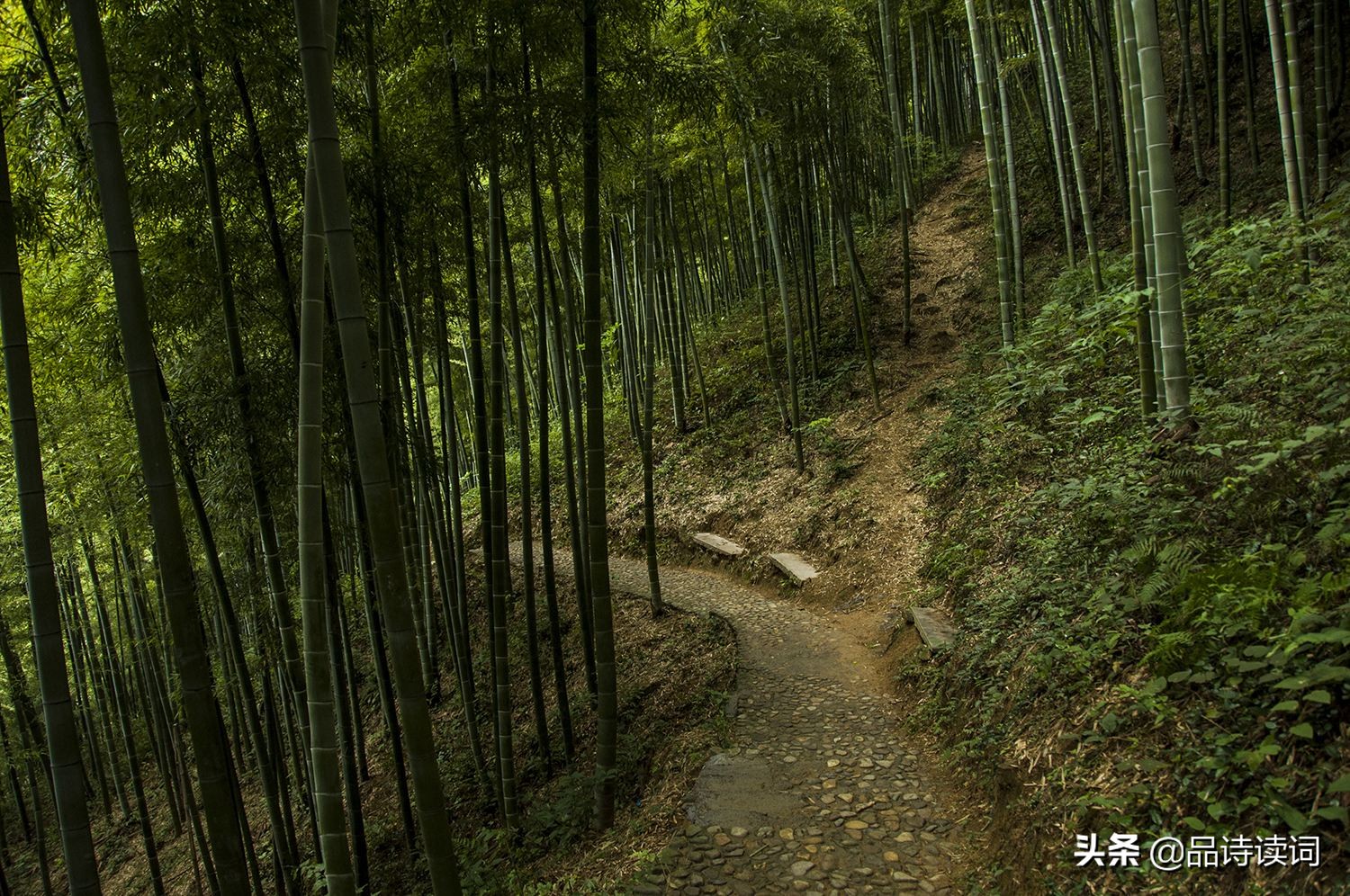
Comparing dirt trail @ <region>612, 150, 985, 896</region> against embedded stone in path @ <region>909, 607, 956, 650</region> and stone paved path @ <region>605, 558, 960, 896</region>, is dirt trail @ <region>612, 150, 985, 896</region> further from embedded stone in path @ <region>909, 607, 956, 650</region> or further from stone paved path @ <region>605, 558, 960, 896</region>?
embedded stone in path @ <region>909, 607, 956, 650</region>

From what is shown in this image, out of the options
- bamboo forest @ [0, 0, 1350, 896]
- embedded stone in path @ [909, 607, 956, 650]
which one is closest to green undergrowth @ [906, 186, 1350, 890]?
bamboo forest @ [0, 0, 1350, 896]

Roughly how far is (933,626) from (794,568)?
2731mm

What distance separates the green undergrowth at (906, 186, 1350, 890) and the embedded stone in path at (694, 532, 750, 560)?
13.0 feet

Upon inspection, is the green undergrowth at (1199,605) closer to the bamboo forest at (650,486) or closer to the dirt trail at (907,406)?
the bamboo forest at (650,486)

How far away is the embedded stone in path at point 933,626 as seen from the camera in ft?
15.2

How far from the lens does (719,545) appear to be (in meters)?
8.95

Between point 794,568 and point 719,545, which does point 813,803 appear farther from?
point 719,545

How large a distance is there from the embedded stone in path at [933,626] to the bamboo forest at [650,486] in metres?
0.05

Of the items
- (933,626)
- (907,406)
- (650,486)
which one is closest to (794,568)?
(650,486)

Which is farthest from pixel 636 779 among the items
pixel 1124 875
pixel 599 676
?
pixel 1124 875

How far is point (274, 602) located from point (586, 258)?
2552 millimetres

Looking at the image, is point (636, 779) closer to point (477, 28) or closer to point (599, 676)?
point (599, 676)

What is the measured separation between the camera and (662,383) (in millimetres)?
14250

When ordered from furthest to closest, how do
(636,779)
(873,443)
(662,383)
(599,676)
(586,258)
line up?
(662,383)
(873,443)
(636,779)
(599,676)
(586,258)
